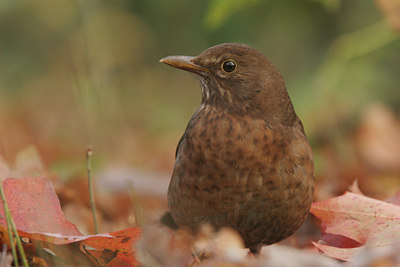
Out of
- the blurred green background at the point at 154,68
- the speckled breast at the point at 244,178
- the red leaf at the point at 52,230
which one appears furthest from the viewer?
the blurred green background at the point at 154,68

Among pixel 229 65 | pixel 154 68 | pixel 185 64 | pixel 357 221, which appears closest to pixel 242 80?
pixel 229 65

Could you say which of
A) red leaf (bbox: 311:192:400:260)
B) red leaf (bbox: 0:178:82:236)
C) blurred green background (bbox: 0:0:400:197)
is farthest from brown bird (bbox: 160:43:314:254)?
blurred green background (bbox: 0:0:400:197)

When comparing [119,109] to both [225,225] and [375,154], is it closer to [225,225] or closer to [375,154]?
[375,154]

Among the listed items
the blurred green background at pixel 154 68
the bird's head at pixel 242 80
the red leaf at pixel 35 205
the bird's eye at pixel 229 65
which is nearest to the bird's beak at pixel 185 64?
the bird's head at pixel 242 80

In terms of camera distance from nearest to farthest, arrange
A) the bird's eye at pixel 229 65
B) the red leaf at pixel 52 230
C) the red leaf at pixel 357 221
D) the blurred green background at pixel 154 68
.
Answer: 1. the red leaf at pixel 52 230
2. the red leaf at pixel 357 221
3. the bird's eye at pixel 229 65
4. the blurred green background at pixel 154 68

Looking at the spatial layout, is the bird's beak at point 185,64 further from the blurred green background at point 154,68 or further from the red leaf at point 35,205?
the blurred green background at point 154,68

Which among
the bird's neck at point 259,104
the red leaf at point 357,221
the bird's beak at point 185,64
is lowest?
the red leaf at point 357,221

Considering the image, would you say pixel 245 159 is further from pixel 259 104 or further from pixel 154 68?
pixel 154 68
